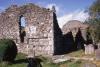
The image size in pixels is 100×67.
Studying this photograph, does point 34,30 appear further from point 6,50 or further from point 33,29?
point 6,50

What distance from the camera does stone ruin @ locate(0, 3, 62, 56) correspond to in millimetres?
33969

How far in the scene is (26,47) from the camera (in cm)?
3512

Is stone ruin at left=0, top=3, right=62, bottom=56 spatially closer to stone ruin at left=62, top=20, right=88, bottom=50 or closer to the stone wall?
the stone wall

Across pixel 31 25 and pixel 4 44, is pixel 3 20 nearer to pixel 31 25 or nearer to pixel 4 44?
pixel 31 25

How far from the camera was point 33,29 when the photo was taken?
3488 cm

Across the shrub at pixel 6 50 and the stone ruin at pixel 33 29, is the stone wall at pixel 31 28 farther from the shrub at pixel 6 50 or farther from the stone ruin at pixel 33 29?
the shrub at pixel 6 50

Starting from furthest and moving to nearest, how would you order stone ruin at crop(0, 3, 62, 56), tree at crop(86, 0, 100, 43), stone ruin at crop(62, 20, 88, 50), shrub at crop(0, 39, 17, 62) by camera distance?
stone ruin at crop(62, 20, 88, 50), tree at crop(86, 0, 100, 43), stone ruin at crop(0, 3, 62, 56), shrub at crop(0, 39, 17, 62)

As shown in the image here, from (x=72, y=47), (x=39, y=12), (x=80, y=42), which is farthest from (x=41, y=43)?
(x=80, y=42)

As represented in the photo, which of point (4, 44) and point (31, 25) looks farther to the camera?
point (31, 25)

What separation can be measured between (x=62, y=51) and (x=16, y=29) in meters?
5.61

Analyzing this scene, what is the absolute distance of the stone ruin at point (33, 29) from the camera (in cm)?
3397

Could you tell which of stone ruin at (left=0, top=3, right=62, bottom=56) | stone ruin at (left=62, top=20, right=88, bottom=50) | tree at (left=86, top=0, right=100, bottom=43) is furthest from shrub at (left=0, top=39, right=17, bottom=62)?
tree at (left=86, top=0, right=100, bottom=43)

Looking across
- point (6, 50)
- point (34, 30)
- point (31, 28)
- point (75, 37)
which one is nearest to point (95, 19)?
point (75, 37)

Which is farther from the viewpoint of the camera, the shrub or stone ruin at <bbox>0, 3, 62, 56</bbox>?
stone ruin at <bbox>0, 3, 62, 56</bbox>
